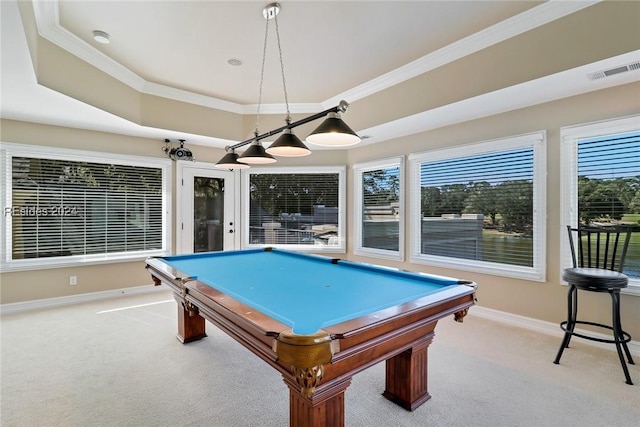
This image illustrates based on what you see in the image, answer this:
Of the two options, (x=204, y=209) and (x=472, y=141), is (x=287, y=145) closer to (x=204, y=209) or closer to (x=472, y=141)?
(x=472, y=141)

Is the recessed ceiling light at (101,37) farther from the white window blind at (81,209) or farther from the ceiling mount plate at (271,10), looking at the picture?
the white window blind at (81,209)

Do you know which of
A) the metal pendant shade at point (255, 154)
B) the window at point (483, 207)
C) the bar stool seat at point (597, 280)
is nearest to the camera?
the bar stool seat at point (597, 280)

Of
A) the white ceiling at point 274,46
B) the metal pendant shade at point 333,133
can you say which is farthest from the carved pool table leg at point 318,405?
the white ceiling at point 274,46

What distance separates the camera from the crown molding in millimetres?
2566

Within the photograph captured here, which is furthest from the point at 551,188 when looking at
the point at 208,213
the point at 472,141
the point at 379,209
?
the point at 208,213

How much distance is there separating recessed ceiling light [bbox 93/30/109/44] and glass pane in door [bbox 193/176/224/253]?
8.61 ft

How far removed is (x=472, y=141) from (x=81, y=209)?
18.0 feet

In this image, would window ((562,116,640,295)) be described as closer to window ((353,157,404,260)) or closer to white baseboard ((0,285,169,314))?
window ((353,157,404,260))

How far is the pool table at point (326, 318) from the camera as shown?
4.04 feet

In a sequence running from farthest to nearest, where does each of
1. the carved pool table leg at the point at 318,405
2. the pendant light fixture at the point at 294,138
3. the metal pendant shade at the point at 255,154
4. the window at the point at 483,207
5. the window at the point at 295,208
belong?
1. the window at the point at 295,208
2. the window at the point at 483,207
3. the metal pendant shade at the point at 255,154
4. the pendant light fixture at the point at 294,138
5. the carved pool table leg at the point at 318,405

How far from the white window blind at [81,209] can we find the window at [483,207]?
13.9 ft

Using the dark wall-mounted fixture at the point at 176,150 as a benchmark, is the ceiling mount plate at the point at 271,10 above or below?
above

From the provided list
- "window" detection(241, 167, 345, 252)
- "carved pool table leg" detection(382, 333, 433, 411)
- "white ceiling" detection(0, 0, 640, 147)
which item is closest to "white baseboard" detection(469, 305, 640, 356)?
"carved pool table leg" detection(382, 333, 433, 411)

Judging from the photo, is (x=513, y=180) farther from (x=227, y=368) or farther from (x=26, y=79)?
(x=26, y=79)
